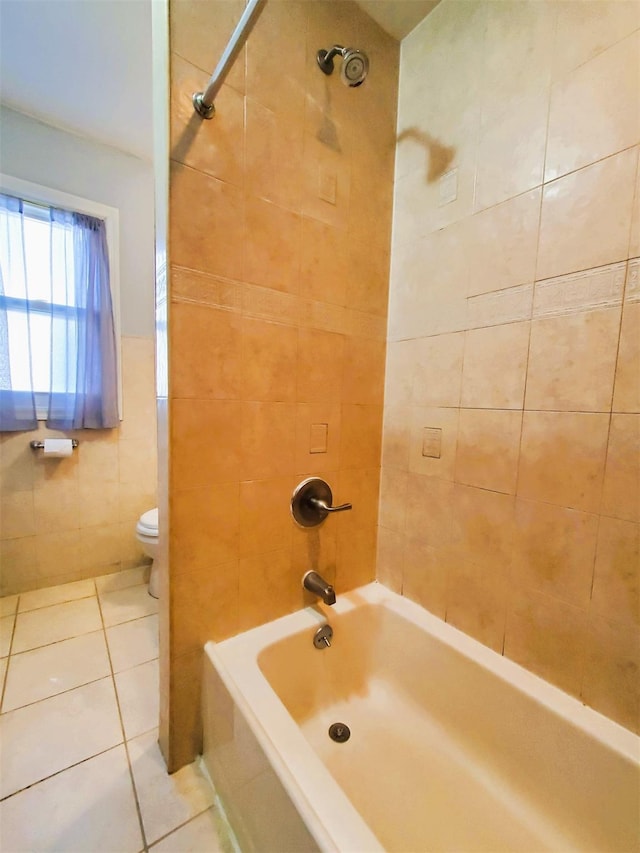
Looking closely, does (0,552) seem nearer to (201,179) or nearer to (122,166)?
(201,179)

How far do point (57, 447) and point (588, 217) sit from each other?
7.84 feet

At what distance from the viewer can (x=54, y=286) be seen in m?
1.73

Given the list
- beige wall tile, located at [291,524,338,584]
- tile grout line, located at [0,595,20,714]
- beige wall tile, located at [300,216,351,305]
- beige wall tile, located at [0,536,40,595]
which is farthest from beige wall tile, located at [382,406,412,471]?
beige wall tile, located at [0,536,40,595]

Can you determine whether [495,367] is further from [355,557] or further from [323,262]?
[355,557]

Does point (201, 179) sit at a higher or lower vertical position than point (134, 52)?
lower

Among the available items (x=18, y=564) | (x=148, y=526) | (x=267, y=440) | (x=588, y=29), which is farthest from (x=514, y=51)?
(x=18, y=564)

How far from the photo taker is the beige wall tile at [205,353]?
886mm

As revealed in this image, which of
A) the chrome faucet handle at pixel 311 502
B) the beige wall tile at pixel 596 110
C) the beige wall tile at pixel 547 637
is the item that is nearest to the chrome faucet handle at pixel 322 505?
the chrome faucet handle at pixel 311 502

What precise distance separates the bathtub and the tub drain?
0.02m

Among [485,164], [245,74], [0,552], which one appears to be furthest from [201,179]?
[0,552]

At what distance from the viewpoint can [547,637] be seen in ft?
2.94

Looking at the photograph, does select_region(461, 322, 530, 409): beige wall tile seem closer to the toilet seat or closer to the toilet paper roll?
the toilet seat

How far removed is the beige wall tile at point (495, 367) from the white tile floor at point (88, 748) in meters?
1.42

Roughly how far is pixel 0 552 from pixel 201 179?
2115 millimetres
